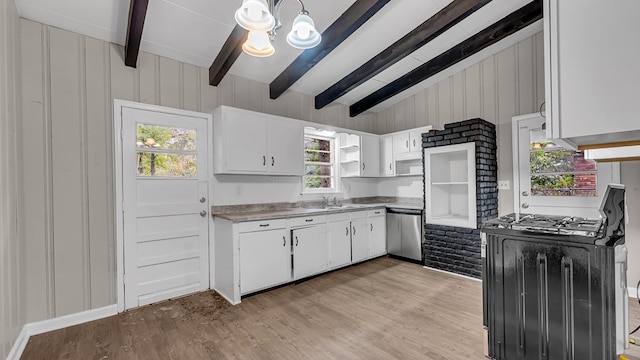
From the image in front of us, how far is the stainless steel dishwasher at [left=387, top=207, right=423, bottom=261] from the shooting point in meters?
4.36

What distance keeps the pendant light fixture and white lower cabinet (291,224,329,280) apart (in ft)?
7.34

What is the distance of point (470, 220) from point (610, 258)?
2360mm

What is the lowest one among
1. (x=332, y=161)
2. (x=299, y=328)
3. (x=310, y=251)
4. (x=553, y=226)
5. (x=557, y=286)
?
(x=299, y=328)

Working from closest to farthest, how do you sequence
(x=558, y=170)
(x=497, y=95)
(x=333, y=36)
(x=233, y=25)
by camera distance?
(x=233, y=25), (x=333, y=36), (x=558, y=170), (x=497, y=95)

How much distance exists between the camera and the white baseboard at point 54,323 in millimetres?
2220

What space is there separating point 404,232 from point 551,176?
2049 mm

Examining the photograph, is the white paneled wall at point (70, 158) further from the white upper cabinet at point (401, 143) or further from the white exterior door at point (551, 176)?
the white exterior door at point (551, 176)

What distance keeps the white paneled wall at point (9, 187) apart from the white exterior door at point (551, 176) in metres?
5.23

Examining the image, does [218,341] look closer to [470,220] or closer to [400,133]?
[470,220]

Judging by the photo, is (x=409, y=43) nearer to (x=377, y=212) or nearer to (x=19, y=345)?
(x=377, y=212)

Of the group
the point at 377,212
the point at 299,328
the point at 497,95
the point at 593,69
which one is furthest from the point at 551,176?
the point at 299,328

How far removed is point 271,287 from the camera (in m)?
3.44

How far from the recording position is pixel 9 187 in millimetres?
2146

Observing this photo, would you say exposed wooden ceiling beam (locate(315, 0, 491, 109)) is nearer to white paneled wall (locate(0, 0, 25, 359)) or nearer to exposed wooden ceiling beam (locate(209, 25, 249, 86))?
exposed wooden ceiling beam (locate(209, 25, 249, 86))
